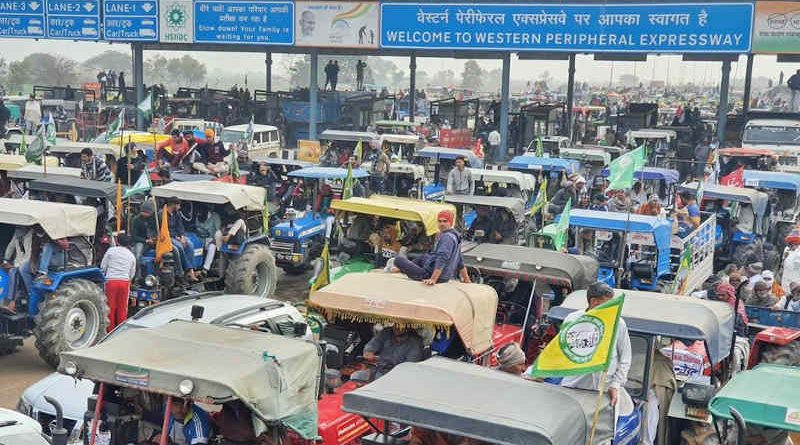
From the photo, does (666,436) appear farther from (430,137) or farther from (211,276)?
(430,137)

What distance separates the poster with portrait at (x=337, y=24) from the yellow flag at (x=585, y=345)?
26.7 metres

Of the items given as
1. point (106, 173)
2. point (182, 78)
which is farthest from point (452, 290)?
point (182, 78)

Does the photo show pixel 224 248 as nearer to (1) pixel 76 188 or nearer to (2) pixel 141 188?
(2) pixel 141 188

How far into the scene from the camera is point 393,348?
900 centimetres

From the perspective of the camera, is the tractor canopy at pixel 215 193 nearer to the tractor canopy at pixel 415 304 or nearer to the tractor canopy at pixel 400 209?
the tractor canopy at pixel 400 209

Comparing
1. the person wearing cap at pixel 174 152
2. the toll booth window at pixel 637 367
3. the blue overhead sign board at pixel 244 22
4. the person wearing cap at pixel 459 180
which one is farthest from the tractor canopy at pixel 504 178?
the blue overhead sign board at pixel 244 22

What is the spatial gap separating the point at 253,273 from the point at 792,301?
7604 millimetres

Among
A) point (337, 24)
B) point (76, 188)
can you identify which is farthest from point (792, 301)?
point (337, 24)

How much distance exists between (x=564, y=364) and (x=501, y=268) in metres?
4.40

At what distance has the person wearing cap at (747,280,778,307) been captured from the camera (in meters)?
12.2

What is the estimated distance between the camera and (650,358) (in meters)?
8.06

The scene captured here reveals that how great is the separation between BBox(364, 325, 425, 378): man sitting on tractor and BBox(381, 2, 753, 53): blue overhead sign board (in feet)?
72.2

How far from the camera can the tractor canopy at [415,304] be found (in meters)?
8.60

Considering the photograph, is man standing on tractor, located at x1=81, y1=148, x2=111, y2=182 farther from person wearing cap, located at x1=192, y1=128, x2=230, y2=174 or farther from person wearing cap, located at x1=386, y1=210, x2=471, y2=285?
person wearing cap, located at x1=386, y1=210, x2=471, y2=285
